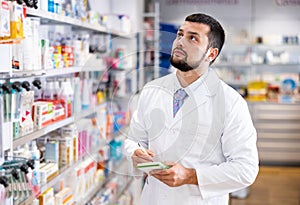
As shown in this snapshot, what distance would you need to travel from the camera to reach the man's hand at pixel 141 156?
2.26 m

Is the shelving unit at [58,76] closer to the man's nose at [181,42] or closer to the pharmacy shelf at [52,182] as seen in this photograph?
the pharmacy shelf at [52,182]

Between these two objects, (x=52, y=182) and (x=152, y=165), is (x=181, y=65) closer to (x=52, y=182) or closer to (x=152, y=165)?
(x=152, y=165)

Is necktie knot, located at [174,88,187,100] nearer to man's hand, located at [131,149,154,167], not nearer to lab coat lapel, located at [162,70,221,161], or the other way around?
lab coat lapel, located at [162,70,221,161]

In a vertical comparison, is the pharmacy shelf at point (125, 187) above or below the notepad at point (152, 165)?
below

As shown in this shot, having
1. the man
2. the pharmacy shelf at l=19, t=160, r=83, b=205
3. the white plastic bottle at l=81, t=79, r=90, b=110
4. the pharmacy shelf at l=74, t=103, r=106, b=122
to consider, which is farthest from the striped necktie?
the white plastic bottle at l=81, t=79, r=90, b=110

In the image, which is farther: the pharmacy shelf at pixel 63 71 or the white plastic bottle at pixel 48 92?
the white plastic bottle at pixel 48 92

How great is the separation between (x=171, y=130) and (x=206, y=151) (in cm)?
19

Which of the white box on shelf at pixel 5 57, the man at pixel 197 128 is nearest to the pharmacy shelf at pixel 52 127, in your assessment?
the white box on shelf at pixel 5 57

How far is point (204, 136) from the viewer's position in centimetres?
229

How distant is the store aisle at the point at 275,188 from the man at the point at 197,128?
3.76 meters

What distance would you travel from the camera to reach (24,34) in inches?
92.7

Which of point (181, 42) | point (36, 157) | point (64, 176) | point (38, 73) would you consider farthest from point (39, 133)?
point (181, 42)

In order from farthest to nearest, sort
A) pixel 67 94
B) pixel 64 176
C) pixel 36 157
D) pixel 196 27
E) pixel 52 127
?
pixel 64 176 < pixel 67 94 < pixel 52 127 < pixel 36 157 < pixel 196 27

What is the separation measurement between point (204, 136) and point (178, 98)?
206 mm
